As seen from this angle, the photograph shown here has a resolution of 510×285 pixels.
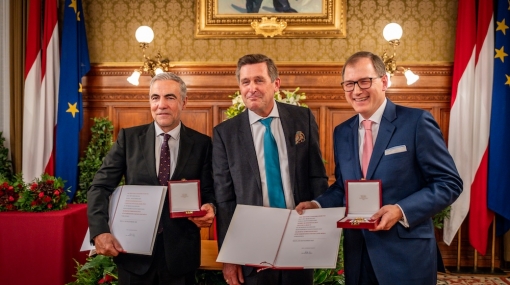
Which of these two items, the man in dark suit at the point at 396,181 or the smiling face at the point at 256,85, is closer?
the man in dark suit at the point at 396,181

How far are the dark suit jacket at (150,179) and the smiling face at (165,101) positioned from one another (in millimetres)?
100

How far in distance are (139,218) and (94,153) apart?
347 centimetres

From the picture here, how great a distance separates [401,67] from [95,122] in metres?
3.57

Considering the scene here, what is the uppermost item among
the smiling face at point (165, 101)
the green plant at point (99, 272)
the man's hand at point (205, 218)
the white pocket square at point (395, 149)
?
the smiling face at point (165, 101)

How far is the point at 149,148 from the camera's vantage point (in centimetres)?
226

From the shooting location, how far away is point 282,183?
2186 millimetres

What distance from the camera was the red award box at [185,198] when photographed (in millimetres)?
2066

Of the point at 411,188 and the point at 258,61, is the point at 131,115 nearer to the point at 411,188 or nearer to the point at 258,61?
the point at 258,61

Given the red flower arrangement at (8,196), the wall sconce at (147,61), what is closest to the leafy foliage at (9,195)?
the red flower arrangement at (8,196)

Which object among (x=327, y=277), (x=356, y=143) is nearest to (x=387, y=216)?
(x=356, y=143)

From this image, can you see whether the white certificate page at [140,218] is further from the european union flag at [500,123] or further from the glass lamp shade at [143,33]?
the european union flag at [500,123]

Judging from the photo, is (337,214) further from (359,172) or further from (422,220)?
(422,220)

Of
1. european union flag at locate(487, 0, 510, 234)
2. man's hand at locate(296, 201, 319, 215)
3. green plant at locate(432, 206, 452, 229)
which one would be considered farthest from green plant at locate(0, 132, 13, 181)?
european union flag at locate(487, 0, 510, 234)

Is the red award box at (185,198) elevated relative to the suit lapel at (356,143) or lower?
lower
